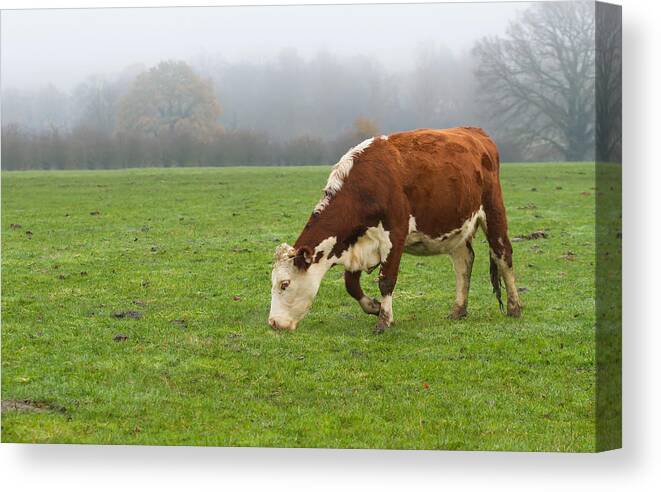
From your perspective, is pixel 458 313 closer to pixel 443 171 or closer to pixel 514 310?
pixel 514 310

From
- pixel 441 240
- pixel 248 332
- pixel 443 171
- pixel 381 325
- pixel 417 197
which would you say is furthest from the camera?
pixel 441 240

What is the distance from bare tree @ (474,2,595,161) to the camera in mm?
9977

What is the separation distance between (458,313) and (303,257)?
1926 mm

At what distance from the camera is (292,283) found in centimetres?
1129

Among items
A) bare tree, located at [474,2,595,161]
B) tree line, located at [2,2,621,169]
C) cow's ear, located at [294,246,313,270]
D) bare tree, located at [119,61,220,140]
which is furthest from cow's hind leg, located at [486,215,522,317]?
bare tree, located at [119,61,220,140]

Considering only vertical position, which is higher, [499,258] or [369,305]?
[499,258]

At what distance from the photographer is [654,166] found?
9.77 metres

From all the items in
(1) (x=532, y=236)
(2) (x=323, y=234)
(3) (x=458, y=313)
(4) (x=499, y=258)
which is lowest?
(3) (x=458, y=313)

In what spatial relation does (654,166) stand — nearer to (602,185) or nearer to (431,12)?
(602,185)

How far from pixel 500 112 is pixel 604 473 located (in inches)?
147

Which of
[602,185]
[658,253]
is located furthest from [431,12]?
[658,253]

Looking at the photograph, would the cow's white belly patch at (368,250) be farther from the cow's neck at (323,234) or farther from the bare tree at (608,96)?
the bare tree at (608,96)

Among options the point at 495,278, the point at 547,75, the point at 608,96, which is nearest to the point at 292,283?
the point at 495,278

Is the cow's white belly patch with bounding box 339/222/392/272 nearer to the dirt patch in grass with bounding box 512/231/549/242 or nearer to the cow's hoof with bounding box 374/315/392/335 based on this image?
the cow's hoof with bounding box 374/315/392/335
